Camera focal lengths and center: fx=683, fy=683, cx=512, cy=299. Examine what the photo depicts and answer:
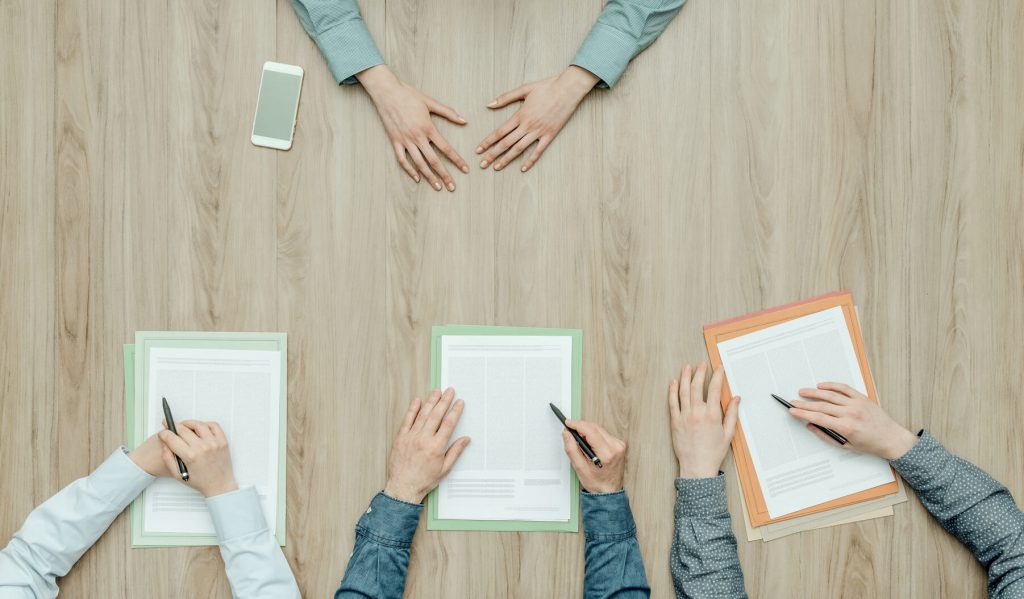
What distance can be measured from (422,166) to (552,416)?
0.49 meters

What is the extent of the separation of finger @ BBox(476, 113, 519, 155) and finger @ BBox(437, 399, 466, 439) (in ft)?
1.38

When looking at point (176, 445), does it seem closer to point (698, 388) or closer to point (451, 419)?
point (451, 419)

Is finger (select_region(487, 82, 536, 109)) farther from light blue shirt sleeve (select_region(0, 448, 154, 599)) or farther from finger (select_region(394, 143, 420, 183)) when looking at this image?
light blue shirt sleeve (select_region(0, 448, 154, 599))

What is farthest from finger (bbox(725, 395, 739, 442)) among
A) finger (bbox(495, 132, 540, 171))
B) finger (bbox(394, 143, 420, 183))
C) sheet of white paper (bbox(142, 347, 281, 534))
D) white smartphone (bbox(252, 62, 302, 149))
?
white smartphone (bbox(252, 62, 302, 149))

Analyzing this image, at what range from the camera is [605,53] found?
1160 mm

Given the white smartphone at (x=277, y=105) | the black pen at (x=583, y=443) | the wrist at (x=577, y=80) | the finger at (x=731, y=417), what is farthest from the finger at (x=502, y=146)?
the finger at (x=731, y=417)

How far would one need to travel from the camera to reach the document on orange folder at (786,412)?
1.19 meters

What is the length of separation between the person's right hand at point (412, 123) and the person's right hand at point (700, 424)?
54cm

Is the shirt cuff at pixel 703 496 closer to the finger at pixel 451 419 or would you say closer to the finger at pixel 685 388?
the finger at pixel 685 388

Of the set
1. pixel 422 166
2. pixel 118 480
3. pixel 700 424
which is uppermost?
pixel 422 166

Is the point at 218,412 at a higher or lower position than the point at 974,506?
higher

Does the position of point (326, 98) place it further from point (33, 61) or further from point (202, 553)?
point (202, 553)

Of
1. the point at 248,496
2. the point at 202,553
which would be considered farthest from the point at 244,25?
the point at 202,553

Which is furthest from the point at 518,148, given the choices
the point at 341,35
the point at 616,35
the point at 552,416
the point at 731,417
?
the point at 731,417
